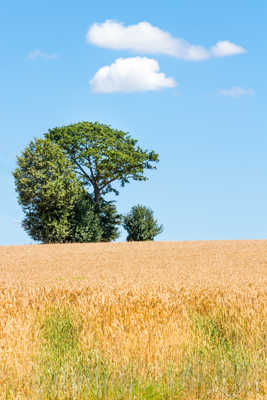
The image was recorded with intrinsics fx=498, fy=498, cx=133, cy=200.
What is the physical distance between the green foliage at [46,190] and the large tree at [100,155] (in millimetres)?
3047

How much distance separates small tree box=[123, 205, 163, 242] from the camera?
3905cm

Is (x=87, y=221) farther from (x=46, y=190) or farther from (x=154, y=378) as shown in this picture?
(x=154, y=378)

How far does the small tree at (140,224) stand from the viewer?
39.1m

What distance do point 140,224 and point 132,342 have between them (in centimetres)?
3275

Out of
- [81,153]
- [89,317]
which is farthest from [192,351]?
[81,153]

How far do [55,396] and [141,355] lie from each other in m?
1.26

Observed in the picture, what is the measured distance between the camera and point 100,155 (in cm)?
3959

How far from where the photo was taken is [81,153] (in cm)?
4006

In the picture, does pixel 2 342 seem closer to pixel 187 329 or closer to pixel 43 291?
pixel 43 291

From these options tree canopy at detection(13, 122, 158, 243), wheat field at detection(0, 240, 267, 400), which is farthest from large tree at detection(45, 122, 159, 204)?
wheat field at detection(0, 240, 267, 400)

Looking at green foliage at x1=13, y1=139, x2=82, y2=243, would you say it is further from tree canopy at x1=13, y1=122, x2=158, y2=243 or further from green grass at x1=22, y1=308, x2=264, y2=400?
green grass at x1=22, y1=308, x2=264, y2=400

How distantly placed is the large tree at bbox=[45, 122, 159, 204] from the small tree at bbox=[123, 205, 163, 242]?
276 cm

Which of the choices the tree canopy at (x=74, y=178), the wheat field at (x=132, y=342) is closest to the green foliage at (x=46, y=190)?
the tree canopy at (x=74, y=178)

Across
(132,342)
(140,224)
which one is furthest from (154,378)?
(140,224)
